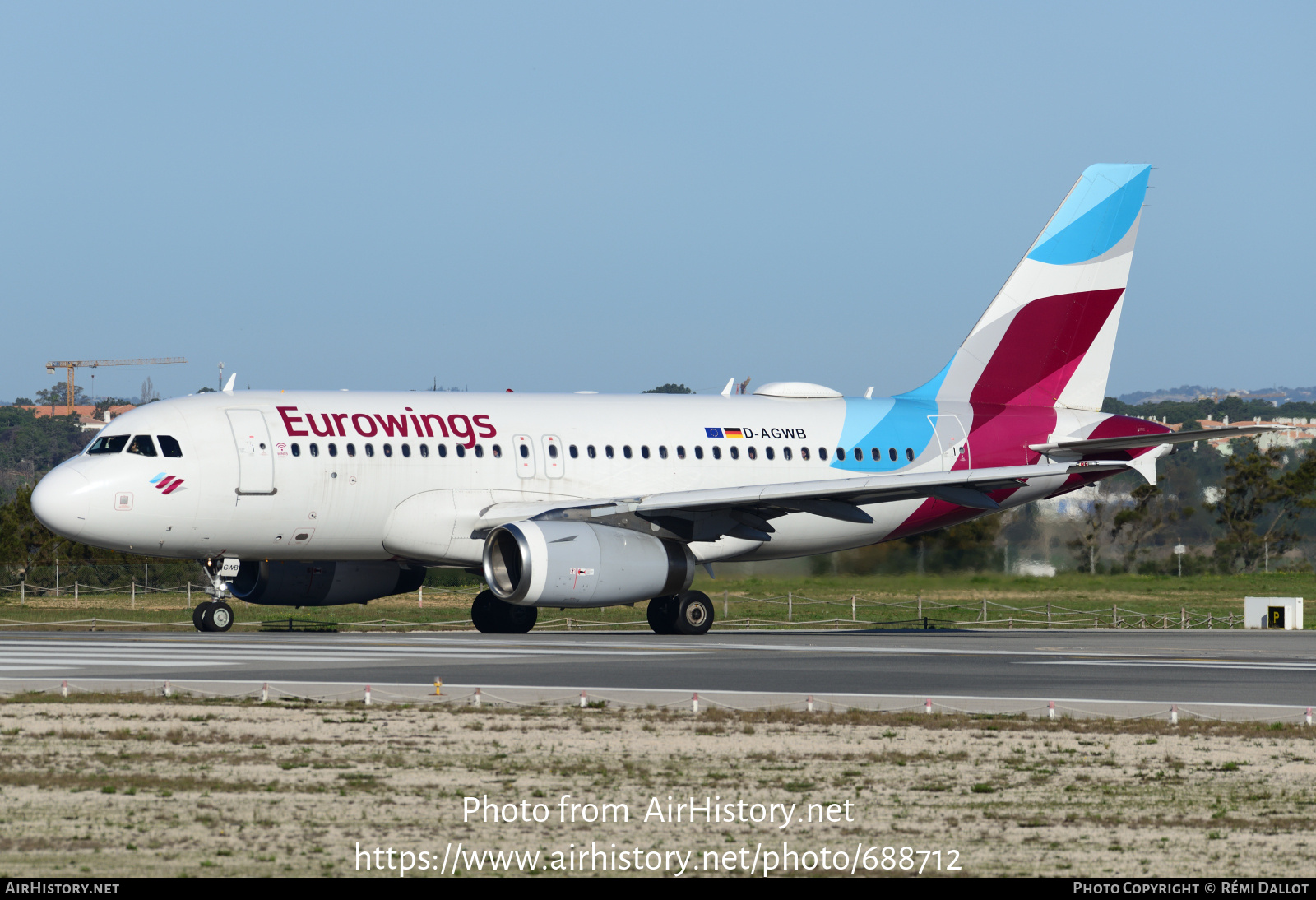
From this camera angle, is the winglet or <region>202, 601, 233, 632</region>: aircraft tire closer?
<region>202, 601, 233, 632</region>: aircraft tire

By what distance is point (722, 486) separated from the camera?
33.4 metres

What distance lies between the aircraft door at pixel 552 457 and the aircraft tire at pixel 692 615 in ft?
11.0

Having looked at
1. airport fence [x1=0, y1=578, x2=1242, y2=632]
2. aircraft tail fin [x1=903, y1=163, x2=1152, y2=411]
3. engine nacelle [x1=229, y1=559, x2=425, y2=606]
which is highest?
aircraft tail fin [x1=903, y1=163, x2=1152, y2=411]

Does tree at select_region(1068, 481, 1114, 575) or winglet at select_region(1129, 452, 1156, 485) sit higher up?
winglet at select_region(1129, 452, 1156, 485)

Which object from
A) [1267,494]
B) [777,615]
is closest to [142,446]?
[777,615]

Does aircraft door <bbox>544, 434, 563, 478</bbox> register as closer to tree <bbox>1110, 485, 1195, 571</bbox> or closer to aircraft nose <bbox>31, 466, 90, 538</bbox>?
aircraft nose <bbox>31, 466, 90, 538</bbox>

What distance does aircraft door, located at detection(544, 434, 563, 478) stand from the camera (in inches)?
1239

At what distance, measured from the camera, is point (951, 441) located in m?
35.4

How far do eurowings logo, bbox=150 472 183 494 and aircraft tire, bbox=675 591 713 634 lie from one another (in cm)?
926

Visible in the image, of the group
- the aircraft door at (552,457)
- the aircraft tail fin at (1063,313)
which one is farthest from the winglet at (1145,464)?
the aircraft door at (552,457)

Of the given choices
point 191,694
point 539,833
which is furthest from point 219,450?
point 539,833

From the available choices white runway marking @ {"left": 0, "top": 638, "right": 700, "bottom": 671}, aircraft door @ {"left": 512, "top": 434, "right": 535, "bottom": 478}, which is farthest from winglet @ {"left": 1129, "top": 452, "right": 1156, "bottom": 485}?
white runway marking @ {"left": 0, "top": 638, "right": 700, "bottom": 671}

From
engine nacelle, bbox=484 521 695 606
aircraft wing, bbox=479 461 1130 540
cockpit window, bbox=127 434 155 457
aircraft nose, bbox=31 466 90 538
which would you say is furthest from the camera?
aircraft wing, bbox=479 461 1130 540

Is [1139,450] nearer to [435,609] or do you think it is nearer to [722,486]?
[722,486]
